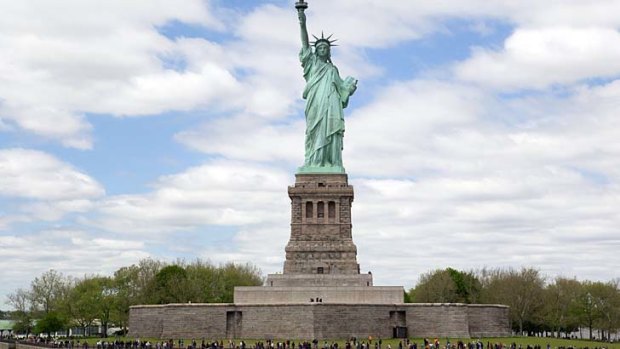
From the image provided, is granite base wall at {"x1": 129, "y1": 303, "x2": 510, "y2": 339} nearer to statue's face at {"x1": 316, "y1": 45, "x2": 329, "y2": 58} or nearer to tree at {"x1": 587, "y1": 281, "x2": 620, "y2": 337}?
statue's face at {"x1": 316, "y1": 45, "x2": 329, "y2": 58}

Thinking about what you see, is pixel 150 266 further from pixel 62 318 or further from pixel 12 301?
pixel 12 301

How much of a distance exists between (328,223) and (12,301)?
141 feet

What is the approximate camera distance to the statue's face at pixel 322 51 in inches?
2616

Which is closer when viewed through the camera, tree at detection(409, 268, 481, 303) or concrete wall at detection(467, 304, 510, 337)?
concrete wall at detection(467, 304, 510, 337)

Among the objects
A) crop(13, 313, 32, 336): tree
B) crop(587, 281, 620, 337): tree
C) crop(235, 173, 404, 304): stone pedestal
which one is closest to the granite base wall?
crop(235, 173, 404, 304): stone pedestal

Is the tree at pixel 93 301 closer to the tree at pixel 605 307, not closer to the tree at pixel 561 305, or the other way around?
the tree at pixel 561 305

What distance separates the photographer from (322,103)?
6606 cm

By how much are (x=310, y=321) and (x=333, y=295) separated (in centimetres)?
436

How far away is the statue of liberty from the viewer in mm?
65000

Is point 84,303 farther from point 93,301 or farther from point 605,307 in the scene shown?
point 605,307

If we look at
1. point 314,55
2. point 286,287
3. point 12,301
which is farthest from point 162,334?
point 12,301

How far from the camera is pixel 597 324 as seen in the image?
7719 cm

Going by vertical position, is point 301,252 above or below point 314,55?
below

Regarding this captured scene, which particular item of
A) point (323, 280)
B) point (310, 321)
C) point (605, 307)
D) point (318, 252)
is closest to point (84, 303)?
point (318, 252)
